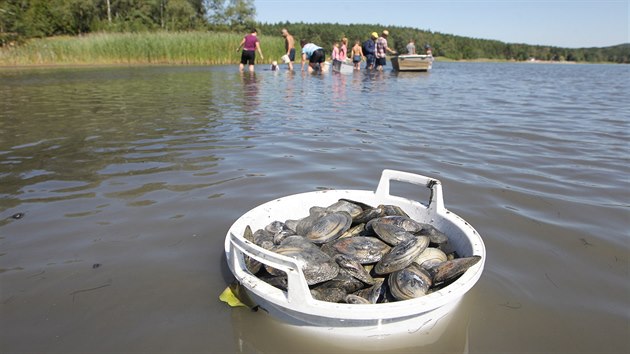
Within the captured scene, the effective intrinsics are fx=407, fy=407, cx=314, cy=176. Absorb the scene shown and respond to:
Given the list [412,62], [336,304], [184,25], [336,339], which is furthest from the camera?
[184,25]

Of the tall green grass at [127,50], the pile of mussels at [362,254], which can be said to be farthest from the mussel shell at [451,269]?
the tall green grass at [127,50]

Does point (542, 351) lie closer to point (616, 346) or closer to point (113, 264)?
point (616, 346)

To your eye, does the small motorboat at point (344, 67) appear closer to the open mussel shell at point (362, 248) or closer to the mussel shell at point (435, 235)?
the mussel shell at point (435, 235)

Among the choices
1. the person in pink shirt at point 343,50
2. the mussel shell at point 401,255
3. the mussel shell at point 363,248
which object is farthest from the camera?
the person in pink shirt at point 343,50

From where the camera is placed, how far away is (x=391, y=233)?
9.56ft

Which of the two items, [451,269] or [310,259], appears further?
[310,259]

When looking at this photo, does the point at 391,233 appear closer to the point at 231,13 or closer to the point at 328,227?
the point at 328,227

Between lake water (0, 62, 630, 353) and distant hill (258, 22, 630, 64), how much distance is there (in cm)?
8161

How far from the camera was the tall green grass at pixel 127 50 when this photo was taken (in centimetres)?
2308

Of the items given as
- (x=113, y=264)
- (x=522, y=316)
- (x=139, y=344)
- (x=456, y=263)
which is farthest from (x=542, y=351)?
(x=113, y=264)

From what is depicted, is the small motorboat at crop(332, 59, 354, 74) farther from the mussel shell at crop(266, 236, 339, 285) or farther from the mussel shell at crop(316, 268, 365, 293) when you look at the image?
the mussel shell at crop(316, 268, 365, 293)

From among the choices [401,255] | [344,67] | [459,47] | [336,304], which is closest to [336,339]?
[336,304]

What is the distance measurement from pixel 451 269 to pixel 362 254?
2.06ft

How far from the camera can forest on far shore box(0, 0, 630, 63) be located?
1486 inches
